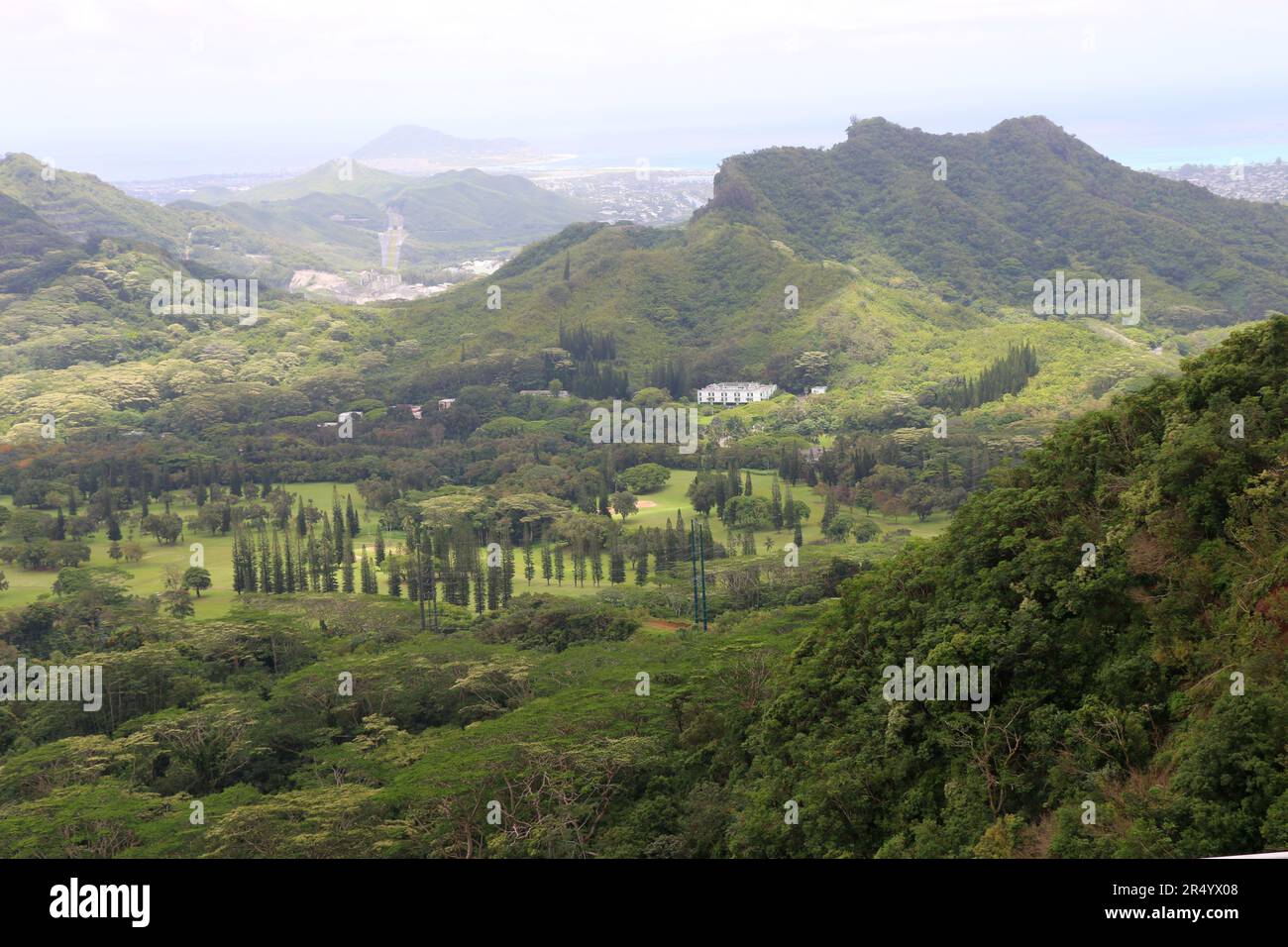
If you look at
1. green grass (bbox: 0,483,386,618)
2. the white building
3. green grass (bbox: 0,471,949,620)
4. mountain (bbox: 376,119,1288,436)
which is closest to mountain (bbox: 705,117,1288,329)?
mountain (bbox: 376,119,1288,436)

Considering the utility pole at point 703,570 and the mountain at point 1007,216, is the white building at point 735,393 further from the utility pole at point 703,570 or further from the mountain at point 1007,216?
the mountain at point 1007,216

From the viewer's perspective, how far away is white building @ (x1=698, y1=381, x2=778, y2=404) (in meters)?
82.1

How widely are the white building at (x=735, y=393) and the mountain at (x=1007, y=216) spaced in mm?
35095

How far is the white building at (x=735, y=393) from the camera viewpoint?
82.1m

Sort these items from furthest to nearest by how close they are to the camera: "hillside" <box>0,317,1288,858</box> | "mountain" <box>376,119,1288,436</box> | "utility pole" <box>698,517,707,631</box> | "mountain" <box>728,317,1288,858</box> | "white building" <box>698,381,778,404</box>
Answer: "white building" <box>698,381,778,404</box>
"mountain" <box>376,119,1288,436</box>
"utility pole" <box>698,517,707,631</box>
"hillside" <box>0,317,1288,858</box>
"mountain" <box>728,317,1288,858</box>

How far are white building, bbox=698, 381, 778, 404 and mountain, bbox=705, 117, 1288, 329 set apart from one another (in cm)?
3509

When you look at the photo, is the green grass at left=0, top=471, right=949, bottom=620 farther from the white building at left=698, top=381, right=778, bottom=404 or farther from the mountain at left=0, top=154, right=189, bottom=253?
the mountain at left=0, top=154, right=189, bottom=253

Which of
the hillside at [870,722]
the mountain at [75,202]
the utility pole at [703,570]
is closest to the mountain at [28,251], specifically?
the mountain at [75,202]

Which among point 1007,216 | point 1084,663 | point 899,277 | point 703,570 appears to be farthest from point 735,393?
point 1084,663

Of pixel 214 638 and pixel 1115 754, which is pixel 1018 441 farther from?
pixel 1115 754

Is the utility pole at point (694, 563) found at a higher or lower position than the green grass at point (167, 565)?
higher

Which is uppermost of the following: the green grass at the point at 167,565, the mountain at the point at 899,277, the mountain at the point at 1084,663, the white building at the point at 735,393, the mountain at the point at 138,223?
the mountain at the point at 138,223

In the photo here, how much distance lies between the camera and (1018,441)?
59.2 meters

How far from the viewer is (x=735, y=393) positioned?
82750mm
